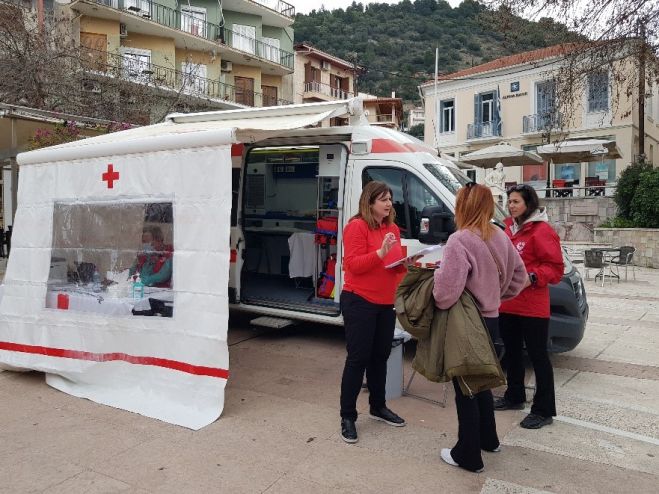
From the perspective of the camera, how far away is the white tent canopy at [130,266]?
4.46 meters

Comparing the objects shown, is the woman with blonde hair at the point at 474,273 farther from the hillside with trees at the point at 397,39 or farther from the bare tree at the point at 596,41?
the hillside with trees at the point at 397,39

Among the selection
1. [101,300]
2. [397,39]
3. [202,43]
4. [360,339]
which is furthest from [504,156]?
[397,39]

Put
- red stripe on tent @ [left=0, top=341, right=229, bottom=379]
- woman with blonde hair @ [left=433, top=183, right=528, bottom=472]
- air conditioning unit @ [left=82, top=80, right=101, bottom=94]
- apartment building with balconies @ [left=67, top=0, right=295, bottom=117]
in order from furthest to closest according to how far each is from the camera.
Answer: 1. apartment building with balconies @ [left=67, top=0, right=295, bottom=117]
2. air conditioning unit @ [left=82, top=80, right=101, bottom=94]
3. red stripe on tent @ [left=0, top=341, right=229, bottom=379]
4. woman with blonde hair @ [left=433, top=183, right=528, bottom=472]

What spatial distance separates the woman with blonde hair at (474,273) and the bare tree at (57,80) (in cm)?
1330

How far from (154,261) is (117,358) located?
0.91m

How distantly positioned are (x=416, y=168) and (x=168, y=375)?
3246 millimetres

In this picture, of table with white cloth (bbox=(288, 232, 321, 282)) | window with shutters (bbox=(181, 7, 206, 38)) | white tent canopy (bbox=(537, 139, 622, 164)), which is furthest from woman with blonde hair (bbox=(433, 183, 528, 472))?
window with shutters (bbox=(181, 7, 206, 38))

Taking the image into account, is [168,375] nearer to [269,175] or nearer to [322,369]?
[322,369]

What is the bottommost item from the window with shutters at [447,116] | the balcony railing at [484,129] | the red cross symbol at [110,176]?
the red cross symbol at [110,176]

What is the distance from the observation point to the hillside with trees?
6297 centimetres

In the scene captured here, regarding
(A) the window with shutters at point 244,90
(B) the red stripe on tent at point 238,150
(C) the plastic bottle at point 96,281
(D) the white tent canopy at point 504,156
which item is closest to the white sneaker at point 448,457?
(C) the plastic bottle at point 96,281

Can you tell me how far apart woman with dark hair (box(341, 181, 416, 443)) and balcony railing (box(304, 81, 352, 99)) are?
39893 mm

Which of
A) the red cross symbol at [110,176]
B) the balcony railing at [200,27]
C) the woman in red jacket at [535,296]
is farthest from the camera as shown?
the balcony railing at [200,27]

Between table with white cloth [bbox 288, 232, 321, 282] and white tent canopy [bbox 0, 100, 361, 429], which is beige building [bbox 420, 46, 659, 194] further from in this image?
white tent canopy [bbox 0, 100, 361, 429]
